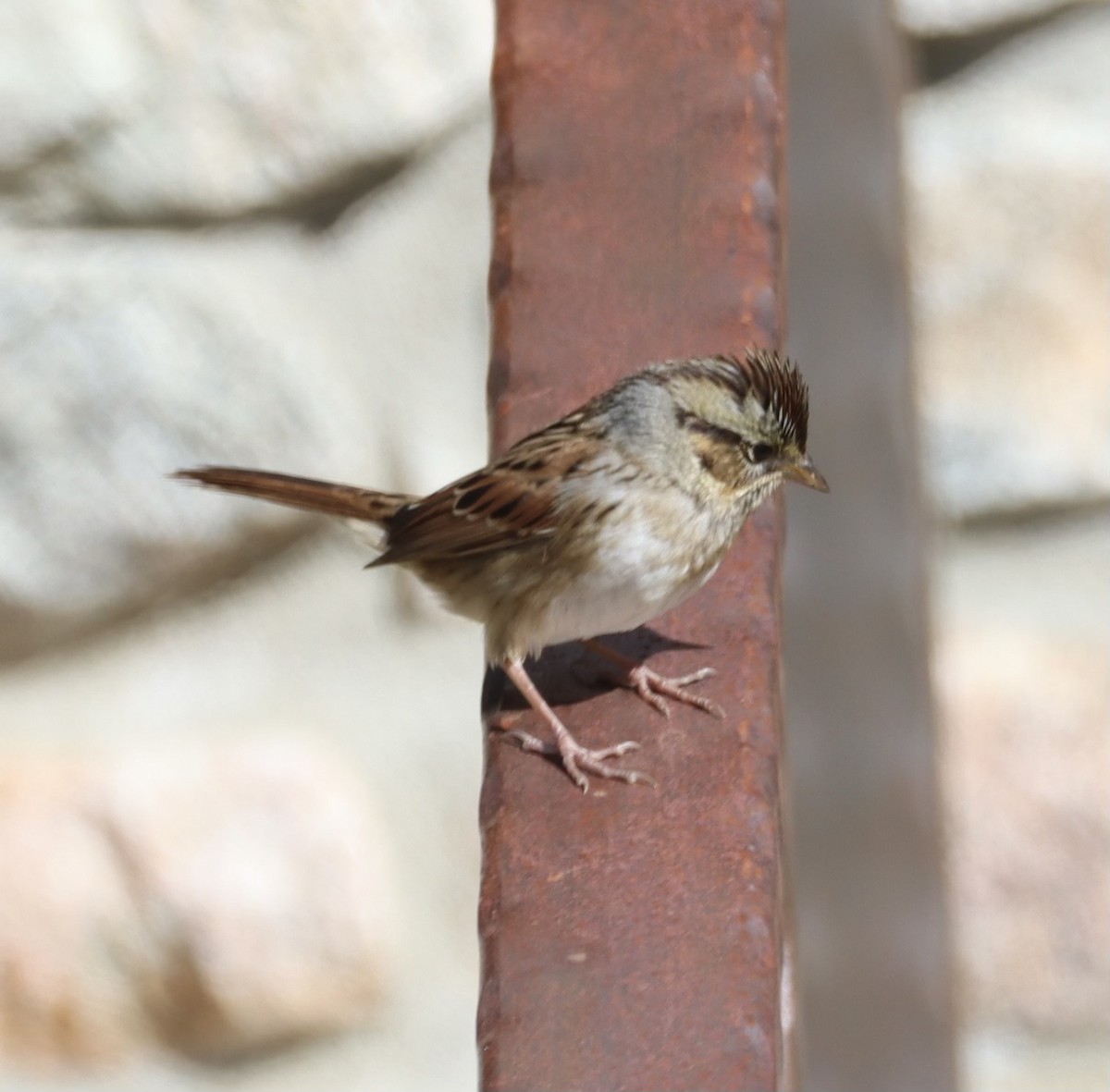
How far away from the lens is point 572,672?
151cm

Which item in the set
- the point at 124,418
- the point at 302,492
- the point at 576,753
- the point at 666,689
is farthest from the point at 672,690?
the point at 124,418

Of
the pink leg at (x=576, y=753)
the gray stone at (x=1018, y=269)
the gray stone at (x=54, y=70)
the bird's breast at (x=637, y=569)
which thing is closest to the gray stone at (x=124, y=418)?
the gray stone at (x=54, y=70)

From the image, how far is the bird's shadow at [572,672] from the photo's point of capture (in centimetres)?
140

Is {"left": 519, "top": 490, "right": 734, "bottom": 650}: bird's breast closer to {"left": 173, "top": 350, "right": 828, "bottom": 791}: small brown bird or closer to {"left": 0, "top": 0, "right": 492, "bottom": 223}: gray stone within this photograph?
{"left": 173, "top": 350, "right": 828, "bottom": 791}: small brown bird

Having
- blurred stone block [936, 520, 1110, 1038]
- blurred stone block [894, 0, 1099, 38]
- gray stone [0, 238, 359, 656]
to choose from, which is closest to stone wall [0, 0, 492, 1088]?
gray stone [0, 238, 359, 656]

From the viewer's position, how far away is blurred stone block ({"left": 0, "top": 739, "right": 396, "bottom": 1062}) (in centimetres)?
188

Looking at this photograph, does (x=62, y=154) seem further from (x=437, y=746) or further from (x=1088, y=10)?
(x=1088, y=10)

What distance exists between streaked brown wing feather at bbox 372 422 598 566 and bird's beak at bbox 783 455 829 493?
18 cm

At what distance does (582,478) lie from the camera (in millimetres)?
1600

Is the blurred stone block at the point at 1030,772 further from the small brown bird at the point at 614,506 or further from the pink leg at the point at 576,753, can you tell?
the pink leg at the point at 576,753

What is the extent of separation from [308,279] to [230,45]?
0.26m

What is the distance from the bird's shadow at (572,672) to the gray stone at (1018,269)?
0.68m

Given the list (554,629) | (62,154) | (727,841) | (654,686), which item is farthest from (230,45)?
(727,841)

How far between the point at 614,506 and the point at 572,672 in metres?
0.18
